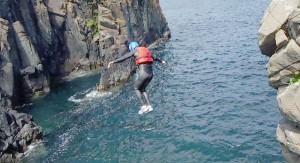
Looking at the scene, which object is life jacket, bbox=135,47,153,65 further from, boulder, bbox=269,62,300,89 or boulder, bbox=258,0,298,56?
boulder, bbox=269,62,300,89

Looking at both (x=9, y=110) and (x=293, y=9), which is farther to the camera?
(x=9, y=110)

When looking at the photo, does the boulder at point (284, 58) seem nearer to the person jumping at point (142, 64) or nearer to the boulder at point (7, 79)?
the person jumping at point (142, 64)

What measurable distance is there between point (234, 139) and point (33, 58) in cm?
3289

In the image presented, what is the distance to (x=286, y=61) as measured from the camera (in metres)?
17.9

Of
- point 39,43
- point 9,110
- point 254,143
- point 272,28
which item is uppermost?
point 272,28

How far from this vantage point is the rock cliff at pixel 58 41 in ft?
168

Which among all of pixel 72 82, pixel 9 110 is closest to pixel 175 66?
pixel 72 82

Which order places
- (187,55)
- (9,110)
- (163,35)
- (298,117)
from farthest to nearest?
(163,35), (187,55), (9,110), (298,117)

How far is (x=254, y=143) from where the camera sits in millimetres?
31344

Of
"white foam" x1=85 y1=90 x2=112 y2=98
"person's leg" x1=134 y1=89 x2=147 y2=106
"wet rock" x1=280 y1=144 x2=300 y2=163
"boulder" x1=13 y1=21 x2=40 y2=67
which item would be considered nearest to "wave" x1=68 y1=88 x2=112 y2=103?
"white foam" x1=85 y1=90 x2=112 y2=98

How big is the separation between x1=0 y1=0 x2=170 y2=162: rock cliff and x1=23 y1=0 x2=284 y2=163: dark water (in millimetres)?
3289

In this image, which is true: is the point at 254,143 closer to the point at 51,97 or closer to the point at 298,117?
the point at 298,117

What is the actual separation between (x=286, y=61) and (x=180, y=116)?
878 inches

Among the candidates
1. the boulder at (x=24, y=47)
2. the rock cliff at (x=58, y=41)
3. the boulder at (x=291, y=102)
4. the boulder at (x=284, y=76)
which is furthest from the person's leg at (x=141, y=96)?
the boulder at (x=24, y=47)
